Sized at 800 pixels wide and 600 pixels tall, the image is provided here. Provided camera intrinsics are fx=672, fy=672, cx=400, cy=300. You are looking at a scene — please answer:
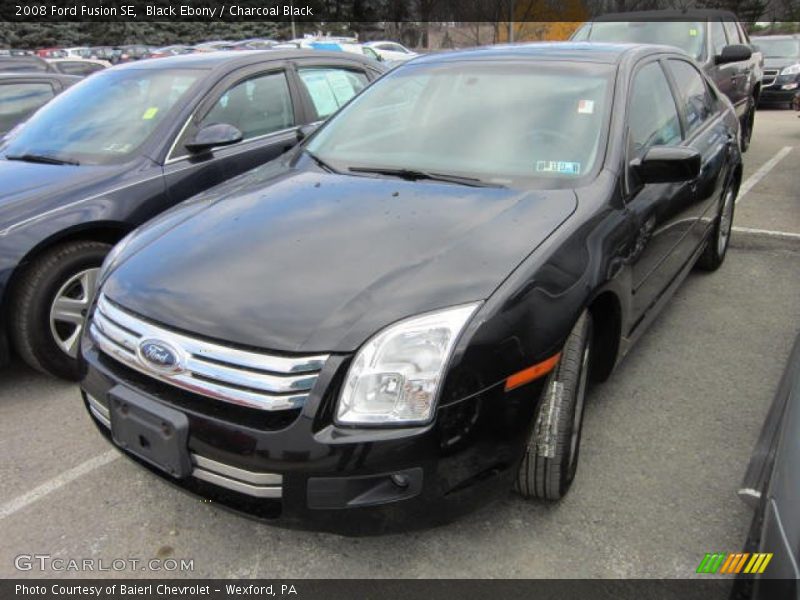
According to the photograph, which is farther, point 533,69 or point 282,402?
point 533,69

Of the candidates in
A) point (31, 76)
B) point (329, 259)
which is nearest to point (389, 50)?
point (31, 76)

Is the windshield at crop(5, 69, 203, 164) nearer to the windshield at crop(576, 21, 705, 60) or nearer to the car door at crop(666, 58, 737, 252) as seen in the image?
the car door at crop(666, 58, 737, 252)

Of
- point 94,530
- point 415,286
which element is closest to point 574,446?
point 415,286

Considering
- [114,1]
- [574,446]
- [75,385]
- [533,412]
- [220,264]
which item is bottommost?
[75,385]

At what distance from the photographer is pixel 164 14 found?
137 ft

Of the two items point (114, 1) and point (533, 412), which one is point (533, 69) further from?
point (114, 1)

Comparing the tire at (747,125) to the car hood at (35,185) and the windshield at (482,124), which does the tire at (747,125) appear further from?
the car hood at (35,185)

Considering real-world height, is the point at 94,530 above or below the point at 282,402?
below

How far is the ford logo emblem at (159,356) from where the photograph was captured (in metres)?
2.01

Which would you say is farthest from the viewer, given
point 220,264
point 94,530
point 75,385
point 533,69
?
point 75,385

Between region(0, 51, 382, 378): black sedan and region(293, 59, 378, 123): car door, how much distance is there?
1 centimetres

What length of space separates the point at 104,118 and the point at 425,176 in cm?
244

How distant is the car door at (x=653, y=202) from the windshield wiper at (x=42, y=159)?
9.88 feet

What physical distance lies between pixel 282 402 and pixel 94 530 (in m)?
1.08
